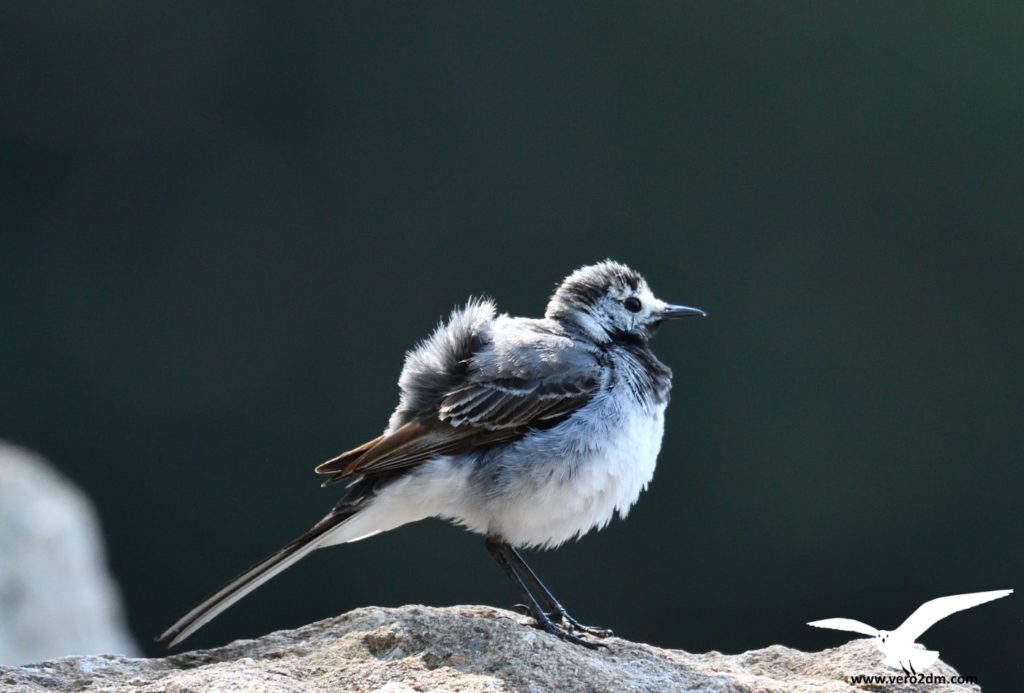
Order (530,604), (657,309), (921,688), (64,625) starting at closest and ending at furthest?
1. (921,688)
2. (530,604)
3. (657,309)
4. (64,625)

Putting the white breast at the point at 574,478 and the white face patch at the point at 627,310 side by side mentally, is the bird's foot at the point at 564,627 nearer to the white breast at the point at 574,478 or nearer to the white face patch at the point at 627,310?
the white breast at the point at 574,478

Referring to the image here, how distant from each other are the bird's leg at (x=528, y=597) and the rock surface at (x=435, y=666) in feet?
0.33

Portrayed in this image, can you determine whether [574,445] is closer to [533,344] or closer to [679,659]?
[533,344]

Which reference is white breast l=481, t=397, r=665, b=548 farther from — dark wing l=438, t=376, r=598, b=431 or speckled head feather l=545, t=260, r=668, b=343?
speckled head feather l=545, t=260, r=668, b=343

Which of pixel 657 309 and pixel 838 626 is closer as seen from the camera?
pixel 838 626

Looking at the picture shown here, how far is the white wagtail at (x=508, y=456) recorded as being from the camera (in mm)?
5566

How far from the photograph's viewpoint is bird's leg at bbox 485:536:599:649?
531 cm

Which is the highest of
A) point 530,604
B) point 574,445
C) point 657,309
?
point 657,309

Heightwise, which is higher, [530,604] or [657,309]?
[657,309]

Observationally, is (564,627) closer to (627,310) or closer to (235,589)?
(235,589)

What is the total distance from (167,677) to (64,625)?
3.51 m

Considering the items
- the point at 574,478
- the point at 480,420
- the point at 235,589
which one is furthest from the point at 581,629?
the point at 235,589

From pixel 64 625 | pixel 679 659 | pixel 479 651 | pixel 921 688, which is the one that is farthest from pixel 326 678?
pixel 64 625

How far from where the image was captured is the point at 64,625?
25.5 ft
